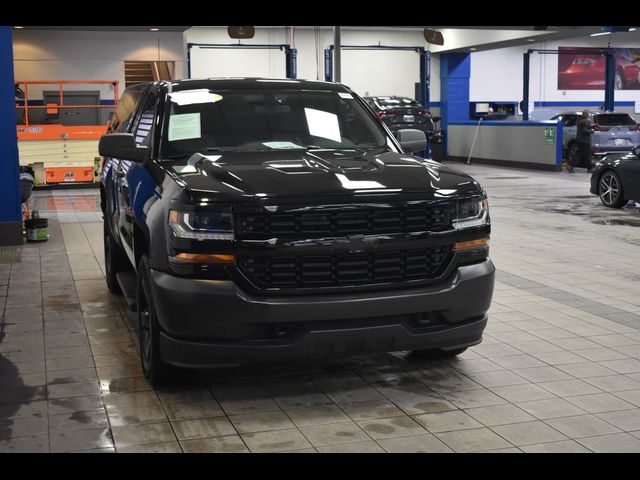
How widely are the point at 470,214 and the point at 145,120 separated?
2.60 metres

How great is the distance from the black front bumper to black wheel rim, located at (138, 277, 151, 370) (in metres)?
0.35

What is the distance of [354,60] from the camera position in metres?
32.2

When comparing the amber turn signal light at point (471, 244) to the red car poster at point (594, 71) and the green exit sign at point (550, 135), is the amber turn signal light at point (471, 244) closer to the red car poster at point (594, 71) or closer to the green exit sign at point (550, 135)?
the green exit sign at point (550, 135)

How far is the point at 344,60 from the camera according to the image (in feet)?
105

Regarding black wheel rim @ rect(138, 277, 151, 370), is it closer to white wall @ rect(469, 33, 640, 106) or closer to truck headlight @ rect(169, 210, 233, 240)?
truck headlight @ rect(169, 210, 233, 240)

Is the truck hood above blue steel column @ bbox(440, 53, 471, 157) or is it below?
below

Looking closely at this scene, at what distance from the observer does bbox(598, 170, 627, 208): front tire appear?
14.6 meters

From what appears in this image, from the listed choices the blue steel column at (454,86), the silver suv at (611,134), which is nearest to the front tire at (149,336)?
the silver suv at (611,134)

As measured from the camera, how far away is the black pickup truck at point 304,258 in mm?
4523

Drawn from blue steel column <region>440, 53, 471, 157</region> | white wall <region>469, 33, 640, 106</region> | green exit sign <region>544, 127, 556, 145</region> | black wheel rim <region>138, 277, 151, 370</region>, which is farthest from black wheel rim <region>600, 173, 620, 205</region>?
white wall <region>469, 33, 640, 106</region>

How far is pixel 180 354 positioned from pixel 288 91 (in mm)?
2162

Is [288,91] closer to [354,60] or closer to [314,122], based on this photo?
[314,122]

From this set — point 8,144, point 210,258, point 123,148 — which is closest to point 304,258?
point 210,258

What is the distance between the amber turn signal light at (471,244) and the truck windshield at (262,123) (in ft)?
3.87
